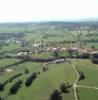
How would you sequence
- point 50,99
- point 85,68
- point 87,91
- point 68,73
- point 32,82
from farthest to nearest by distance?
point 85,68, point 68,73, point 32,82, point 87,91, point 50,99

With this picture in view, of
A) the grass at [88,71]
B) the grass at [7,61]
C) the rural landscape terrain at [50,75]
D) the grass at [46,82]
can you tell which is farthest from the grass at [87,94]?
the grass at [7,61]

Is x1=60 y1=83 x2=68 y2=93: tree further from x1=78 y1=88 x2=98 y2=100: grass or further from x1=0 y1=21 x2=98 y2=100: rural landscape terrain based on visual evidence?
x1=78 y1=88 x2=98 y2=100: grass

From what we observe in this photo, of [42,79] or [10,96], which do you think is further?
[42,79]

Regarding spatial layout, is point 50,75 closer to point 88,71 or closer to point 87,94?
point 88,71

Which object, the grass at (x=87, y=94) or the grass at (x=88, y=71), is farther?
the grass at (x=88, y=71)

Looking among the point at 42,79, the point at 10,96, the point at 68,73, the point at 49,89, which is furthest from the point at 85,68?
the point at 10,96

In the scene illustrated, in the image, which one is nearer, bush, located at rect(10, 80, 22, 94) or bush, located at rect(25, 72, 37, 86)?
bush, located at rect(10, 80, 22, 94)

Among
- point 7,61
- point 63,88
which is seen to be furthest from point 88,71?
point 7,61

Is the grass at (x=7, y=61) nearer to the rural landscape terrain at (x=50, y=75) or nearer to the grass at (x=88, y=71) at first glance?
the rural landscape terrain at (x=50, y=75)

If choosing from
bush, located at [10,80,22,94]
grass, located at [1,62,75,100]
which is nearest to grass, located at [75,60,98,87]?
grass, located at [1,62,75,100]

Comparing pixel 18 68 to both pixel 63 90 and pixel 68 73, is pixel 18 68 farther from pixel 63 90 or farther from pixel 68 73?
pixel 63 90

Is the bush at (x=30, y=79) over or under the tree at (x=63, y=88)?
under
